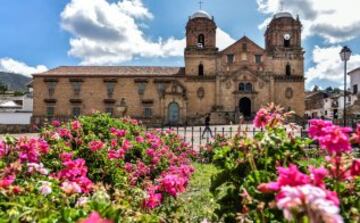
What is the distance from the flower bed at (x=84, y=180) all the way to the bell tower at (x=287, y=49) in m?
41.4

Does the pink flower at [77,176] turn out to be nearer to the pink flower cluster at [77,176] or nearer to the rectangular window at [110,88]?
the pink flower cluster at [77,176]

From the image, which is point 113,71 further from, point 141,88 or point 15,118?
point 15,118

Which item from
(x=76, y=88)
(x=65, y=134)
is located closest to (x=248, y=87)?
(x=76, y=88)

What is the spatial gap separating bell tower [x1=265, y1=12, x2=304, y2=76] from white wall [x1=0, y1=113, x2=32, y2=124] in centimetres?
2873

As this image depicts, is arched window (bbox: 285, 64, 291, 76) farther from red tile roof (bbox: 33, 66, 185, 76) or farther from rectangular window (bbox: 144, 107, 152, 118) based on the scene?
rectangular window (bbox: 144, 107, 152, 118)

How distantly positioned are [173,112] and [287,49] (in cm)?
1488

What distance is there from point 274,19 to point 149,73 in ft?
51.6

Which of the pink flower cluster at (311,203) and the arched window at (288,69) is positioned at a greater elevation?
the arched window at (288,69)

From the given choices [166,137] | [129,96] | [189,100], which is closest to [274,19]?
[189,100]

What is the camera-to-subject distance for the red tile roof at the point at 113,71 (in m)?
47.9

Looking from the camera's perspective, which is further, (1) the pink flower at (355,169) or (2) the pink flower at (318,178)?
(1) the pink flower at (355,169)

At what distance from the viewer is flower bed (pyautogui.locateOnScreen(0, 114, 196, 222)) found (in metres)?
2.24

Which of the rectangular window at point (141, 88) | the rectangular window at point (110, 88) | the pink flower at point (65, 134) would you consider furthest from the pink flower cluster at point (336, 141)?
the rectangular window at point (110, 88)

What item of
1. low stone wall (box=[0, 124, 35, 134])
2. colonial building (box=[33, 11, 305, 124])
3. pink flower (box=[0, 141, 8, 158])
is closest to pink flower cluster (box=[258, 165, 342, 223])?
pink flower (box=[0, 141, 8, 158])
